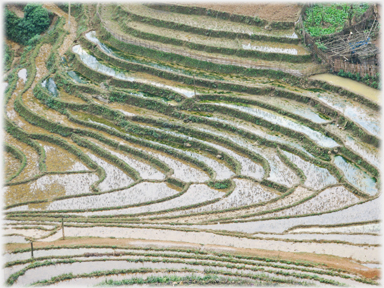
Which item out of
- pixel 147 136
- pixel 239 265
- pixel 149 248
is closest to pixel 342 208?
pixel 239 265

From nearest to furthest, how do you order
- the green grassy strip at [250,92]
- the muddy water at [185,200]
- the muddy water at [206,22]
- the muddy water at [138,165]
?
the muddy water at [185,200], the muddy water at [138,165], the green grassy strip at [250,92], the muddy water at [206,22]

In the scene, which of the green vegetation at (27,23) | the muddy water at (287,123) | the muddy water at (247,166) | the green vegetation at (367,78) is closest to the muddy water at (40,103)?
the green vegetation at (27,23)

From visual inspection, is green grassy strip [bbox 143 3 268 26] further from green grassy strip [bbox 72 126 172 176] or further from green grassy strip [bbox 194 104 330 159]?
green grassy strip [bbox 72 126 172 176]

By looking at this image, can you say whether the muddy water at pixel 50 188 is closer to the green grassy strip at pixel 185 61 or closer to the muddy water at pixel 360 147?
the green grassy strip at pixel 185 61

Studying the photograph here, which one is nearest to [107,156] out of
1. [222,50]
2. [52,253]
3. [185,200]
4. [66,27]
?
[185,200]

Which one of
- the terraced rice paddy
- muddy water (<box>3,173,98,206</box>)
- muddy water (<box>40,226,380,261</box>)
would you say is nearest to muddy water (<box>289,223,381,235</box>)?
the terraced rice paddy

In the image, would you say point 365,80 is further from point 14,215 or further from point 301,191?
point 14,215
